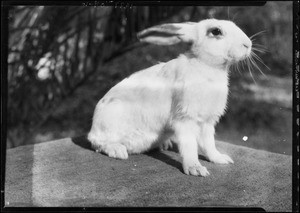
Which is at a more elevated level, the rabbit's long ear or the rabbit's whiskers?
the rabbit's long ear

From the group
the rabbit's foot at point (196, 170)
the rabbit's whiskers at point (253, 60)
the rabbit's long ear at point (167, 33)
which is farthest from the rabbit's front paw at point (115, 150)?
the rabbit's whiskers at point (253, 60)

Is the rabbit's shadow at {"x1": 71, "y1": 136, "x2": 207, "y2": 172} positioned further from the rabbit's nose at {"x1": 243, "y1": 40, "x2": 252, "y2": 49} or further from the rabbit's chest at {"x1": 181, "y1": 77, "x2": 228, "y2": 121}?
the rabbit's nose at {"x1": 243, "y1": 40, "x2": 252, "y2": 49}

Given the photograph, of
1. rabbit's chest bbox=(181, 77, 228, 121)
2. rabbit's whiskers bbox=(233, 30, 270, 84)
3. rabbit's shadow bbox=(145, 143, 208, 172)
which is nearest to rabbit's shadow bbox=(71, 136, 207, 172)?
rabbit's shadow bbox=(145, 143, 208, 172)

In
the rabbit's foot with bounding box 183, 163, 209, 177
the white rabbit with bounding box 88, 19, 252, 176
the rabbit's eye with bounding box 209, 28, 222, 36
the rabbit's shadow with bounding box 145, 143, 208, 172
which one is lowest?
the rabbit's foot with bounding box 183, 163, 209, 177

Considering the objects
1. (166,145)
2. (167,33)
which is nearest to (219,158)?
(166,145)

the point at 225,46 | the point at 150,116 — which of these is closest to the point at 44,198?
the point at 150,116

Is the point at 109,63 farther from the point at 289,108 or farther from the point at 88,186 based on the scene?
the point at 289,108
